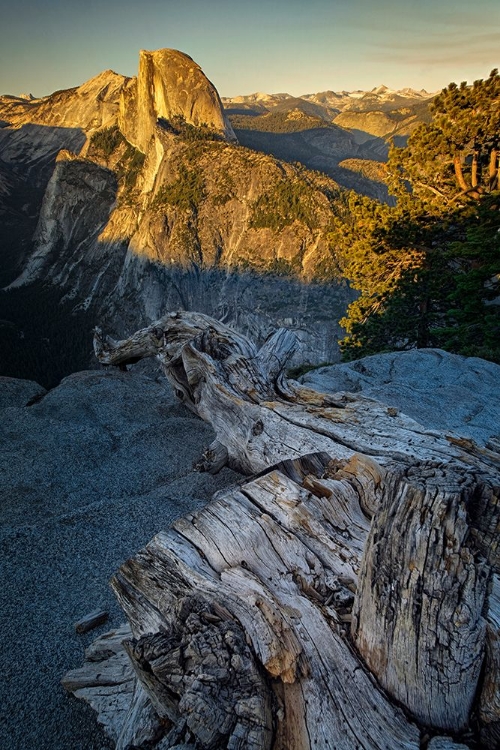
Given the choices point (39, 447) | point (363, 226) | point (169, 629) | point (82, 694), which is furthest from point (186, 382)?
point (363, 226)

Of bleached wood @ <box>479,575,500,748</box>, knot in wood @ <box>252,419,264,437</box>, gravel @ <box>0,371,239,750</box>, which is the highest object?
bleached wood @ <box>479,575,500,748</box>

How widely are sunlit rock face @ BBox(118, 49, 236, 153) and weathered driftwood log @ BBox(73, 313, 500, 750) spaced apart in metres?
97.1

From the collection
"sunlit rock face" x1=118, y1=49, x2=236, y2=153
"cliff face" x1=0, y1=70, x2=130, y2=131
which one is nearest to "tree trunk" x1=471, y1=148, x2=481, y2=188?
"sunlit rock face" x1=118, y1=49, x2=236, y2=153

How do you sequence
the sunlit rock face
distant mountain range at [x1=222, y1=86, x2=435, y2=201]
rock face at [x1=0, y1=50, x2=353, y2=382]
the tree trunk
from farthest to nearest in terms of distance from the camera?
1. distant mountain range at [x1=222, y1=86, x2=435, y2=201]
2. the sunlit rock face
3. rock face at [x1=0, y1=50, x2=353, y2=382]
4. the tree trunk

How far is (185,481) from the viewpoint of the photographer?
9.58m

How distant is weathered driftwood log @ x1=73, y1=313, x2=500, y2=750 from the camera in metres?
2.82

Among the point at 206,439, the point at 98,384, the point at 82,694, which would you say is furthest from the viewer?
the point at 98,384

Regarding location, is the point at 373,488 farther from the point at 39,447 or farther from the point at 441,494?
the point at 39,447

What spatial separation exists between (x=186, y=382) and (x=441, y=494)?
8113mm

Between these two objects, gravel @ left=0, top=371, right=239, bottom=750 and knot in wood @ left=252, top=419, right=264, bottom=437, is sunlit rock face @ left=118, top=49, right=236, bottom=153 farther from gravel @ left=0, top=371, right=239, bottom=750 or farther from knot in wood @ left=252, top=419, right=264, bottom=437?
knot in wood @ left=252, top=419, right=264, bottom=437

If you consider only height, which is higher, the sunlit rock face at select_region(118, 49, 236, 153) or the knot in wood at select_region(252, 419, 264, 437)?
the sunlit rock face at select_region(118, 49, 236, 153)

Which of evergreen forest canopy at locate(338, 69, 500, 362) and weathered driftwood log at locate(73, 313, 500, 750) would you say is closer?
weathered driftwood log at locate(73, 313, 500, 750)

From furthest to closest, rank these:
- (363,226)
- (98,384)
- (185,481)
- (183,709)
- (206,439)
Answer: (363,226), (98,384), (206,439), (185,481), (183,709)

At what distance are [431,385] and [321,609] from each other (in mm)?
9980
